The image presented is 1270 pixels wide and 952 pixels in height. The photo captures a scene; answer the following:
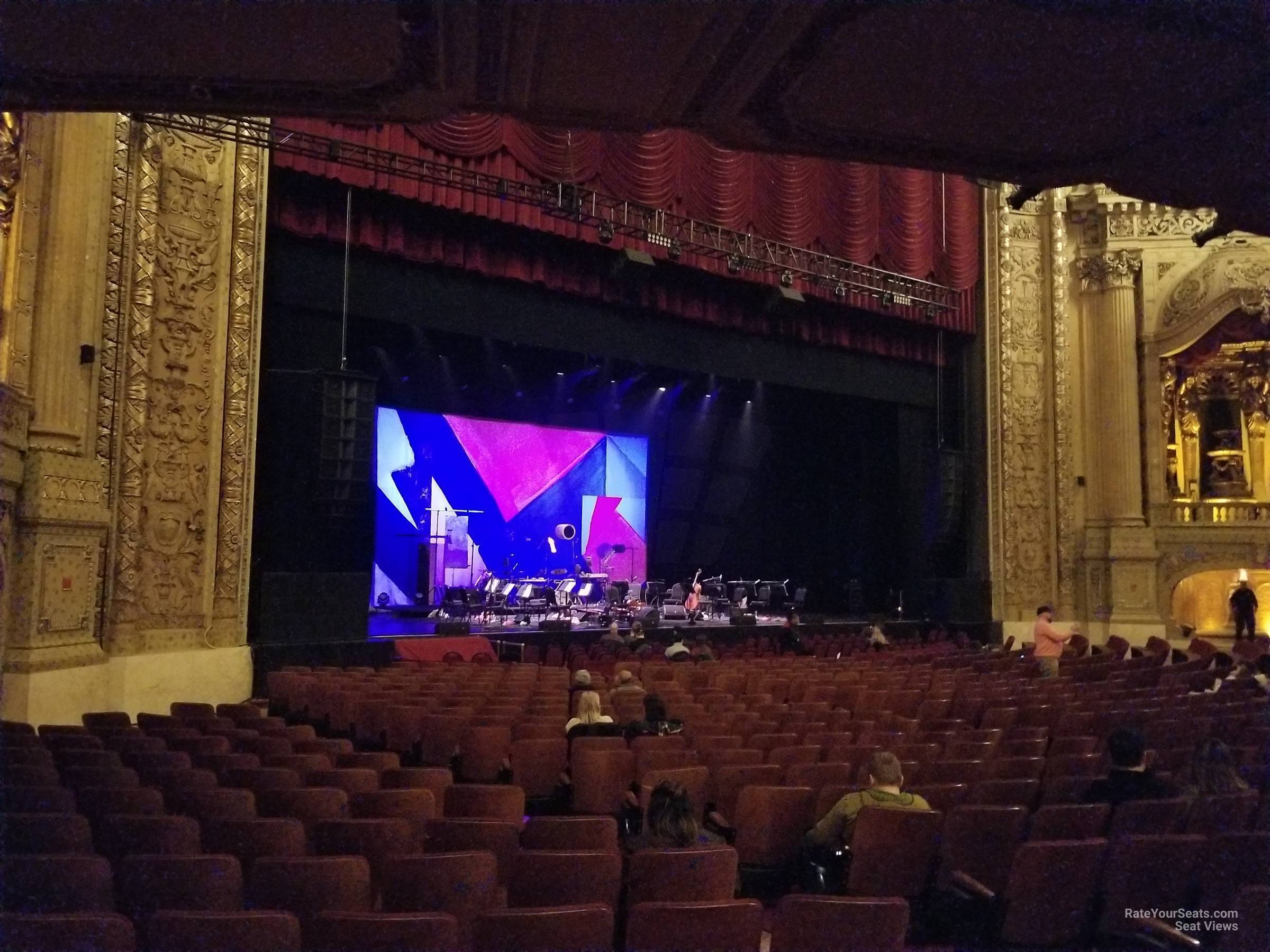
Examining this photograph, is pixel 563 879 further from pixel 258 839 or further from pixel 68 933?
pixel 68 933

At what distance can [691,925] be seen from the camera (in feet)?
8.25

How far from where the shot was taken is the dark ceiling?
3883mm

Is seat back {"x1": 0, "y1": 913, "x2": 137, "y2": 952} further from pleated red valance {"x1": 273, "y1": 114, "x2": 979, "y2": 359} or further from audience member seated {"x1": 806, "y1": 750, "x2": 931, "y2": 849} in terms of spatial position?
pleated red valance {"x1": 273, "y1": 114, "x2": 979, "y2": 359}

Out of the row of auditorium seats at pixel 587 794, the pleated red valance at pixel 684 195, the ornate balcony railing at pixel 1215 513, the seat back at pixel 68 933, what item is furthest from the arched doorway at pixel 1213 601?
the seat back at pixel 68 933

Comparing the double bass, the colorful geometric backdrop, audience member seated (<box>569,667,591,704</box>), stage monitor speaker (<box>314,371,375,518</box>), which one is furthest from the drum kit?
audience member seated (<box>569,667,591,704</box>)

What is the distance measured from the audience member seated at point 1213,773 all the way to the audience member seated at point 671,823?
2.44 metres

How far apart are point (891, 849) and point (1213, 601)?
19.0 meters

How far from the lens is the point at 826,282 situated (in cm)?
1512

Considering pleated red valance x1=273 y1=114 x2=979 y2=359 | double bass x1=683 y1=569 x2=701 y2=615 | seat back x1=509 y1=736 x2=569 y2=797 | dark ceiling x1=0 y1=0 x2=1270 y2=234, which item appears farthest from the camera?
double bass x1=683 y1=569 x2=701 y2=615

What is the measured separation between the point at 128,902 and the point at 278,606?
8943 millimetres

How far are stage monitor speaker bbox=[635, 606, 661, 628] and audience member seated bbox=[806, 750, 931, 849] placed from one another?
1107 cm

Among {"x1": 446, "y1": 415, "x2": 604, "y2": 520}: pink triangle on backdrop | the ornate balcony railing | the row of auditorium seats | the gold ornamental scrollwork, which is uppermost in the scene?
the gold ornamental scrollwork

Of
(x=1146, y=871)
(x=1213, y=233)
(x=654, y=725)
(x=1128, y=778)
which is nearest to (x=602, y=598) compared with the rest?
(x=654, y=725)

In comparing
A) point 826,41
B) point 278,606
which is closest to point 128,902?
point 826,41
